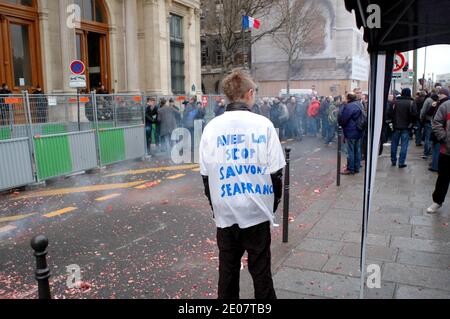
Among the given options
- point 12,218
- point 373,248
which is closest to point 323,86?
point 12,218

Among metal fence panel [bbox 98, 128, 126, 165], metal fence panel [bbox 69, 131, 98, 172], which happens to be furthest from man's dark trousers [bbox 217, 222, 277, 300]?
metal fence panel [bbox 98, 128, 126, 165]

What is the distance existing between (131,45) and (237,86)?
66.1ft

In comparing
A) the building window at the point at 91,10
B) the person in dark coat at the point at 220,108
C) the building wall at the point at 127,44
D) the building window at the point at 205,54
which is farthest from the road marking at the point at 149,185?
the building window at the point at 205,54

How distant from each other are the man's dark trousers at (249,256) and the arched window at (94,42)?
18.2m

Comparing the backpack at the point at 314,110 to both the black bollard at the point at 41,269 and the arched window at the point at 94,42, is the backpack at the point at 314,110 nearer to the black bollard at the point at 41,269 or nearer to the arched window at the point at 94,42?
the arched window at the point at 94,42

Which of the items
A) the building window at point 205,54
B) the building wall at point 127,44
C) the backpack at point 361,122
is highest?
the building window at point 205,54

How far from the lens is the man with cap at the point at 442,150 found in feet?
21.5

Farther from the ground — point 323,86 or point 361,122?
point 323,86

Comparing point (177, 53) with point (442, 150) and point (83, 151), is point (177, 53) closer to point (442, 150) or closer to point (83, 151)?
point (83, 151)

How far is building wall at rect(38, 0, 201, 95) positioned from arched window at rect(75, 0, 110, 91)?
0.28 meters

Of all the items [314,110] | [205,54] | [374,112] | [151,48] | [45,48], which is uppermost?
[205,54]

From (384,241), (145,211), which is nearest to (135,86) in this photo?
(145,211)

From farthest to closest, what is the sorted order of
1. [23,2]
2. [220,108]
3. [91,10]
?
[91,10] < [220,108] < [23,2]

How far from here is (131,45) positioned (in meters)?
22.2
